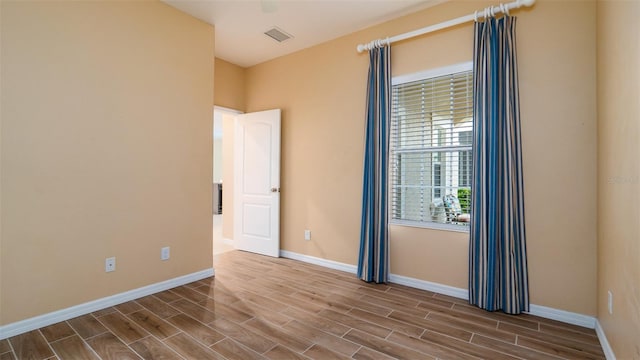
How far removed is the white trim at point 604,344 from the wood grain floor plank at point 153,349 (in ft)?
8.71

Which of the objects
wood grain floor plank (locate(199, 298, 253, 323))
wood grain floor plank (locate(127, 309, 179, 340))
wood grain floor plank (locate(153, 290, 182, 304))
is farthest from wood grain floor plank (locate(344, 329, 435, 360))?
wood grain floor plank (locate(153, 290, 182, 304))

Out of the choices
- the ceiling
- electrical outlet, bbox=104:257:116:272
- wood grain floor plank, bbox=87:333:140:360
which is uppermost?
the ceiling

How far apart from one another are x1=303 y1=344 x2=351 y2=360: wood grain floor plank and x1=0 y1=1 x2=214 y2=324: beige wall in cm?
187

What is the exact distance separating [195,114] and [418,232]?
2.69m

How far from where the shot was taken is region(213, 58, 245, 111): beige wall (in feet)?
14.9

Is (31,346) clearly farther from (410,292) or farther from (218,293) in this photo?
(410,292)

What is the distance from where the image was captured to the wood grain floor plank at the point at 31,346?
6.57 feet

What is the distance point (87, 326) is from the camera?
2.39 m

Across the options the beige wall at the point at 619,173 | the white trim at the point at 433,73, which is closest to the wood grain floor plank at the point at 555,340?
the beige wall at the point at 619,173

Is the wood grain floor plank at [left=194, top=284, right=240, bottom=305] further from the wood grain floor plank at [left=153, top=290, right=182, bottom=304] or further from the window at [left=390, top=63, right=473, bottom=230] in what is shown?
the window at [left=390, top=63, right=473, bottom=230]

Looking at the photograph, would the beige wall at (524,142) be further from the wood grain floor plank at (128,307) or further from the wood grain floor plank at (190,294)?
the wood grain floor plank at (128,307)

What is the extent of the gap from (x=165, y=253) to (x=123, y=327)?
0.89 metres

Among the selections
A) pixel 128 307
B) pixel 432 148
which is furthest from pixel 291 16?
pixel 128 307

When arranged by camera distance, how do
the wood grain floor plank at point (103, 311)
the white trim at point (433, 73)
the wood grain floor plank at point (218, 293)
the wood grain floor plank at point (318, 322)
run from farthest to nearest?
1. the white trim at point (433, 73)
2. the wood grain floor plank at point (218, 293)
3. the wood grain floor plank at point (103, 311)
4. the wood grain floor plank at point (318, 322)
